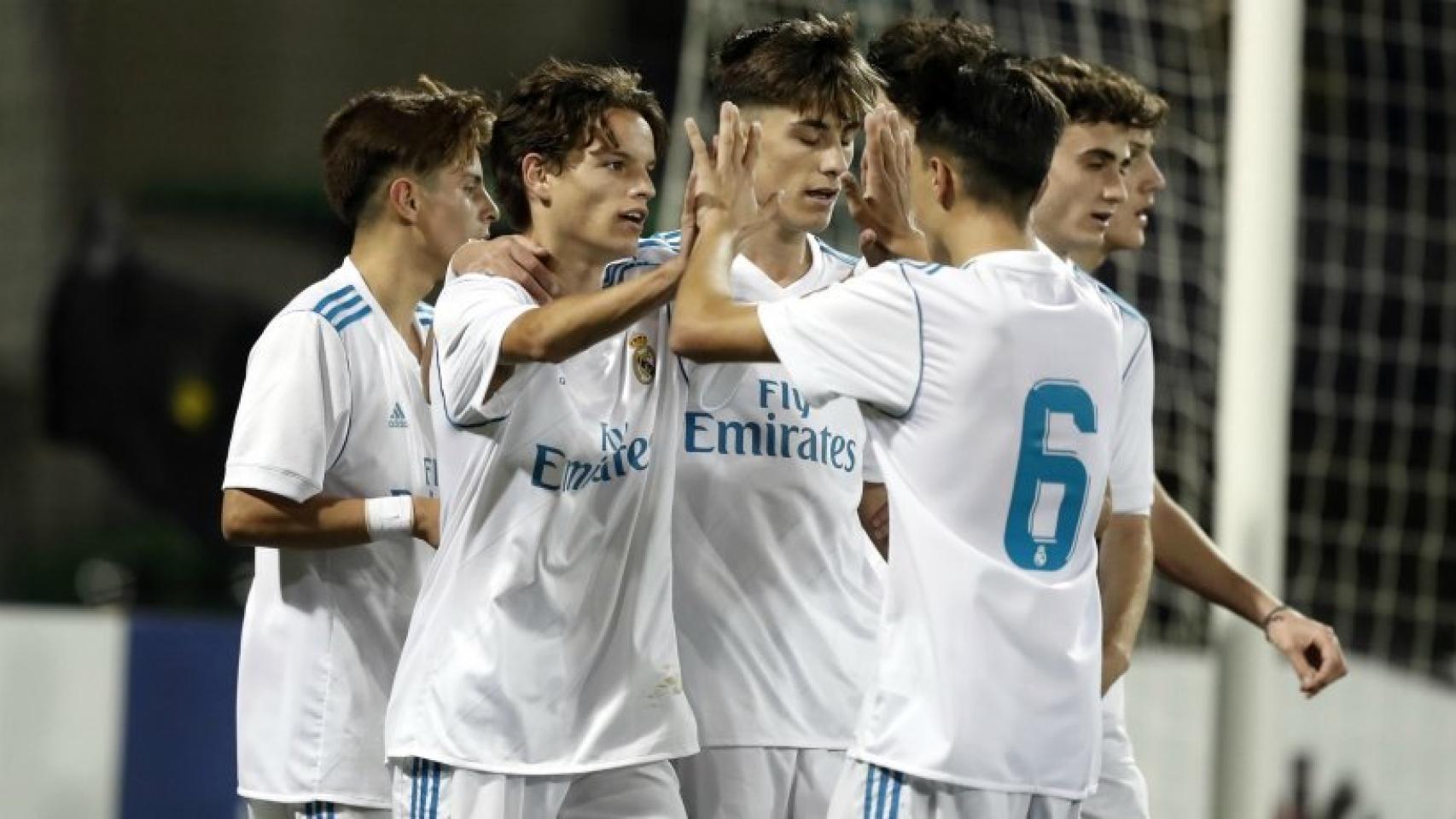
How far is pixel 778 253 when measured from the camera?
11.8 feet

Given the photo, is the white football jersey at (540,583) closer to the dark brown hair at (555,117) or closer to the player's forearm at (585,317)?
the player's forearm at (585,317)

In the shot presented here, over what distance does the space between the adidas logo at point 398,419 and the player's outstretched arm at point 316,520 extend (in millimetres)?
176

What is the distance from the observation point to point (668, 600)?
10.8 ft

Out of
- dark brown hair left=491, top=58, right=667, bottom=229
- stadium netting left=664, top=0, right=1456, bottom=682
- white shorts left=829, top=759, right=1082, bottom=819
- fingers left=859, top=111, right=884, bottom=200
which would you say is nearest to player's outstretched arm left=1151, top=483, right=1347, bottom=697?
white shorts left=829, top=759, right=1082, bottom=819

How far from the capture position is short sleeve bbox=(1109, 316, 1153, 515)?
368cm

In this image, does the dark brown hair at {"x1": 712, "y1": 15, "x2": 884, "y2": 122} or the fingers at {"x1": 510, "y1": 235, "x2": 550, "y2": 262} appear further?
the dark brown hair at {"x1": 712, "y1": 15, "x2": 884, "y2": 122}

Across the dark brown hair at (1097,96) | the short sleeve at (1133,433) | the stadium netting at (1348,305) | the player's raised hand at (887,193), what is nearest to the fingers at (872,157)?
the player's raised hand at (887,193)

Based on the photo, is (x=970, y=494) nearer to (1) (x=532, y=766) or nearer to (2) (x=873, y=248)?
(2) (x=873, y=248)

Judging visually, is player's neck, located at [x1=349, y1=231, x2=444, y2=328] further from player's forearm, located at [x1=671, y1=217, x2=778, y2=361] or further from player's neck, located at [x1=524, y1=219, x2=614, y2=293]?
player's forearm, located at [x1=671, y1=217, x2=778, y2=361]

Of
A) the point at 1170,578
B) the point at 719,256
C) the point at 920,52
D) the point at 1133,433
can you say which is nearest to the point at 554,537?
the point at 719,256

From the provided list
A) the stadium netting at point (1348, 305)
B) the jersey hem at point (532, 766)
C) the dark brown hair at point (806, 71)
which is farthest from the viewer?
the stadium netting at point (1348, 305)

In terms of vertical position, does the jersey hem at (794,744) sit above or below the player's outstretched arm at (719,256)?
below

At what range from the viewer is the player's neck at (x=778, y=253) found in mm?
3582

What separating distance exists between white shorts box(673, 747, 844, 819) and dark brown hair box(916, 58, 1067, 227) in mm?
956
